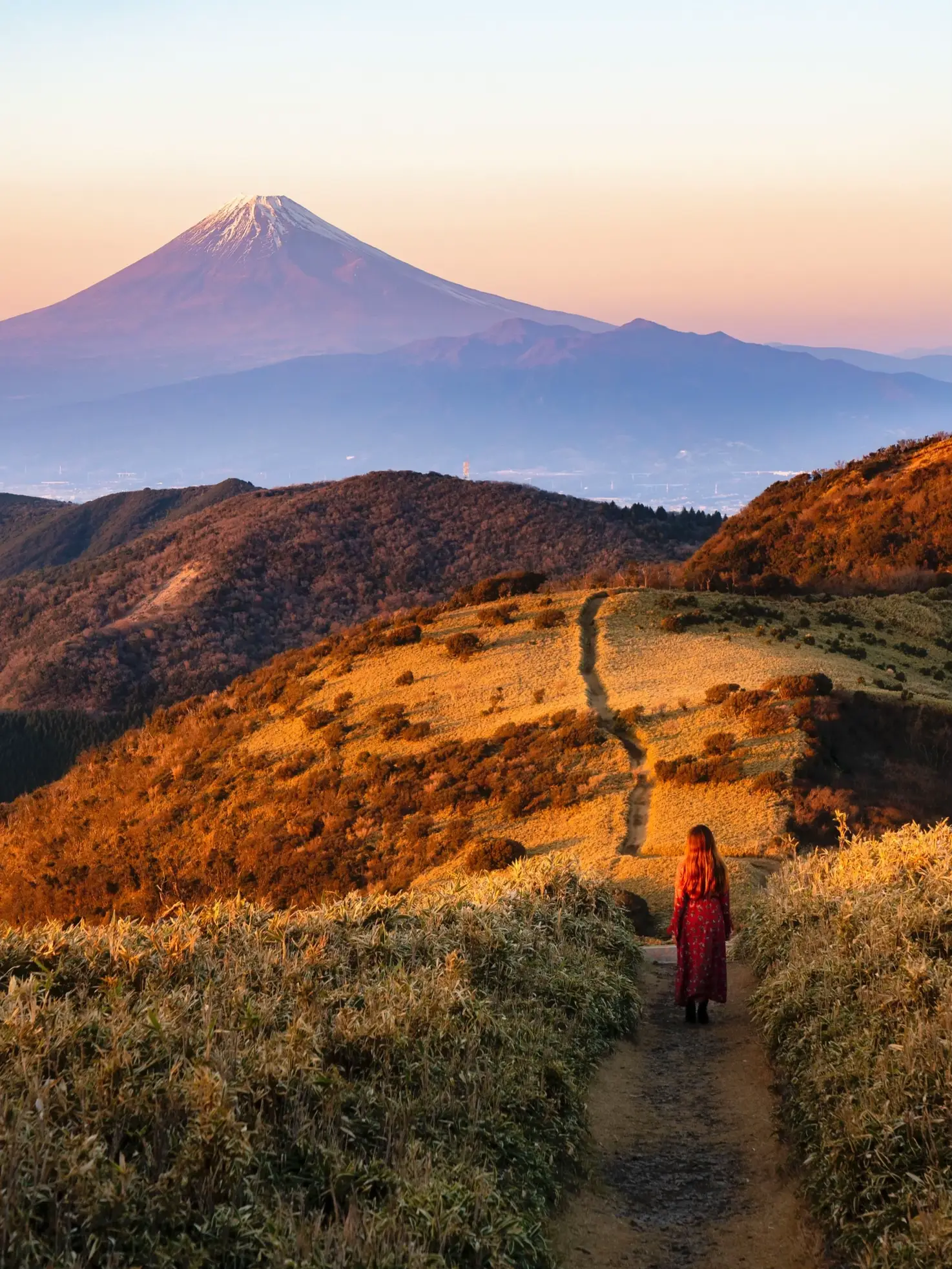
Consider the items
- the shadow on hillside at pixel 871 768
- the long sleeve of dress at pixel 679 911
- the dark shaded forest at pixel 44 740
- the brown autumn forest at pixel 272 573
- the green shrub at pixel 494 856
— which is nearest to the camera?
the long sleeve of dress at pixel 679 911

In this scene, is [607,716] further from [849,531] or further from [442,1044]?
[849,531]

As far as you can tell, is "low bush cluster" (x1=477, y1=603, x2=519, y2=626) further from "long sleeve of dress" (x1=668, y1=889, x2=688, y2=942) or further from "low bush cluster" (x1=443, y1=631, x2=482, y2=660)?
"long sleeve of dress" (x1=668, y1=889, x2=688, y2=942)

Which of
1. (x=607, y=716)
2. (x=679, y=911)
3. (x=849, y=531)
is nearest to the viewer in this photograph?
(x=679, y=911)

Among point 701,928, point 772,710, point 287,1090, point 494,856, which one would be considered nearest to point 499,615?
point 772,710

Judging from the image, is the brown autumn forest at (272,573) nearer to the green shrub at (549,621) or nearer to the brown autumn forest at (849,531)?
the brown autumn forest at (849,531)

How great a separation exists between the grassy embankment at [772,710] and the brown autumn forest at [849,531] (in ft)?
22.4

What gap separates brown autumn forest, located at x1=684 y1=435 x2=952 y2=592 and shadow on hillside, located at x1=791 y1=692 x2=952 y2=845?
1753 cm

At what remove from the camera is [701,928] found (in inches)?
417

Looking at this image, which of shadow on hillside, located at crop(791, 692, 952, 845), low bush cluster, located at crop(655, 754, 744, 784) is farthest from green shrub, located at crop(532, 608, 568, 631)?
low bush cluster, located at crop(655, 754, 744, 784)

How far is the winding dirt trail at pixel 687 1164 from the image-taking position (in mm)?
6484

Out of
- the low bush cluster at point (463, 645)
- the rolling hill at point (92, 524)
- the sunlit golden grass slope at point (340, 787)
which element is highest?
the rolling hill at point (92, 524)

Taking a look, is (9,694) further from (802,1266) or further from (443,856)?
(802,1266)

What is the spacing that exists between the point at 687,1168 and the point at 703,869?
3.50 metres

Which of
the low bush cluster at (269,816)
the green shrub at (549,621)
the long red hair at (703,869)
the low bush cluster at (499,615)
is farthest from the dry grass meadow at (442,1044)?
the low bush cluster at (499,615)
